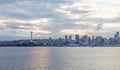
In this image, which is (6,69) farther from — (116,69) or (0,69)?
(116,69)

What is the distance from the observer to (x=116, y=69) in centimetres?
8619

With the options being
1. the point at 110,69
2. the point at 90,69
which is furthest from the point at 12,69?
the point at 110,69

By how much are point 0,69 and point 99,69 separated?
26168mm

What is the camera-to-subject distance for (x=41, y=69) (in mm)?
86188

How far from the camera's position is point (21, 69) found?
282ft

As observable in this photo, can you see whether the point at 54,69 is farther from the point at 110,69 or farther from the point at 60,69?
the point at 110,69

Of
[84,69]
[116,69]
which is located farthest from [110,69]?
[84,69]

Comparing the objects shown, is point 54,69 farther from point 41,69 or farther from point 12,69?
point 12,69

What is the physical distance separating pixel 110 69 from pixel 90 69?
211 inches

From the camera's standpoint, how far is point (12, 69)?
85000 mm

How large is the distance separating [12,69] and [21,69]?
2.44m

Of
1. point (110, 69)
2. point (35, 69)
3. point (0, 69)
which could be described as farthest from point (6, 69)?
point (110, 69)

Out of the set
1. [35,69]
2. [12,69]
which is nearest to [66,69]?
[35,69]

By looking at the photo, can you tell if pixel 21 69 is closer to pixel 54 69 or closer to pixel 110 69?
pixel 54 69
